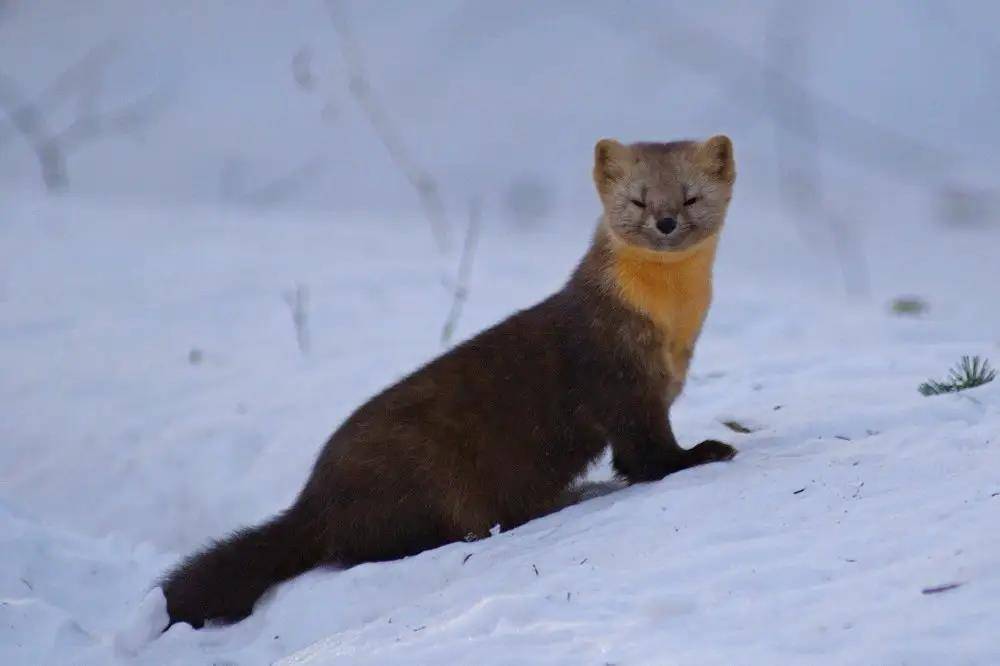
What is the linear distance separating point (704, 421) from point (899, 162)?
6.77 m

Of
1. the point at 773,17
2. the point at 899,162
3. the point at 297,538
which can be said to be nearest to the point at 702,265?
the point at 297,538

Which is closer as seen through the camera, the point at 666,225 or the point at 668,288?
the point at 666,225

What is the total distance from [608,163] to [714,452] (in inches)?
48.0

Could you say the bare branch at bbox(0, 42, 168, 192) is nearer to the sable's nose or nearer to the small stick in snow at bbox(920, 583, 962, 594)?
the sable's nose

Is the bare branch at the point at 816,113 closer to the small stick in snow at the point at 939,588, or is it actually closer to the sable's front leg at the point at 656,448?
the sable's front leg at the point at 656,448

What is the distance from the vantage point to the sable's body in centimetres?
516

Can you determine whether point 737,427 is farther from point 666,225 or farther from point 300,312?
point 300,312

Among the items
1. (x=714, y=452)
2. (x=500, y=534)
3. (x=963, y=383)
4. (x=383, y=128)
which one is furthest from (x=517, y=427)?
(x=383, y=128)

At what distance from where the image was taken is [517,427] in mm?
5297

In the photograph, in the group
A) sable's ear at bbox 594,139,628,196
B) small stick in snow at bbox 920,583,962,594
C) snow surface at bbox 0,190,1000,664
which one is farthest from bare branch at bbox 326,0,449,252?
small stick in snow at bbox 920,583,962,594

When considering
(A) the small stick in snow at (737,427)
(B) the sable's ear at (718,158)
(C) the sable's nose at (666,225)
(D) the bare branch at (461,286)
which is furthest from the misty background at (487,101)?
(C) the sable's nose at (666,225)

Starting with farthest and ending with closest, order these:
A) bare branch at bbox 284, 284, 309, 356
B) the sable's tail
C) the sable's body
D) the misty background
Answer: the misty background
bare branch at bbox 284, 284, 309, 356
the sable's body
the sable's tail

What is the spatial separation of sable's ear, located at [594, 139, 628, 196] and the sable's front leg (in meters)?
0.94

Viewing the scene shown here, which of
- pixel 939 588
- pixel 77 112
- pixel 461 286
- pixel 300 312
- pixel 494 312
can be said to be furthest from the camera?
pixel 77 112
